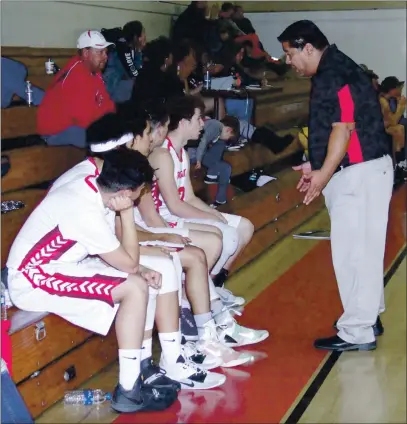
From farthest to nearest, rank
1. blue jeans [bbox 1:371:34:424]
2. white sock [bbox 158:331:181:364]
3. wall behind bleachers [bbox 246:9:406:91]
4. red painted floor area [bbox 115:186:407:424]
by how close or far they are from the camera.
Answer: wall behind bleachers [bbox 246:9:406:91] < white sock [bbox 158:331:181:364] < red painted floor area [bbox 115:186:407:424] < blue jeans [bbox 1:371:34:424]

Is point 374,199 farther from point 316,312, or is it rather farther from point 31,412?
point 31,412

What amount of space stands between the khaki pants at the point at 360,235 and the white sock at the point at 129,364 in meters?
0.88

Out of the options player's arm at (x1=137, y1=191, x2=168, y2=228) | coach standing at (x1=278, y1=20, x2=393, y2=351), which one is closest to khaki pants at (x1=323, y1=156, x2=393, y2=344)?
coach standing at (x1=278, y1=20, x2=393, y2=351)

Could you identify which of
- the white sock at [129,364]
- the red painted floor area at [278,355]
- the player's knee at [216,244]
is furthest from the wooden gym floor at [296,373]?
the player's knee at [216,244]

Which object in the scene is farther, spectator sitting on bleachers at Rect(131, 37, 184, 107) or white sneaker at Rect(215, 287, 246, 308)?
white sneaker at Rect(215, 287, 246, 308)

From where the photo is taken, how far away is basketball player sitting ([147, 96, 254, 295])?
253cm

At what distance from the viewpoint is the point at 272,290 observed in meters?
3.19

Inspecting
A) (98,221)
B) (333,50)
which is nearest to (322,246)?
(333,50)

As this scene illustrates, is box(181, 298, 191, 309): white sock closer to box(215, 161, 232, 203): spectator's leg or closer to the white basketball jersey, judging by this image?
the white basketball jersey

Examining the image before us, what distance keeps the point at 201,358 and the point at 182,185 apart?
701 mm

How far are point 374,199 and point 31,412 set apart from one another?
133 cm

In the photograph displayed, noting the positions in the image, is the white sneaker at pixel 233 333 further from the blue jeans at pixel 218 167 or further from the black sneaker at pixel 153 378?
the blue jeans at pixel 218 167

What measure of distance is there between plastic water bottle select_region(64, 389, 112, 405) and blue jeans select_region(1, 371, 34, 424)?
23cm

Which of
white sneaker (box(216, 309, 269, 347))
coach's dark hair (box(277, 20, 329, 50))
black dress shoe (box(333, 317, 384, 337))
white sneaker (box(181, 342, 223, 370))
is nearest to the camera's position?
white sneaker (box(181, 342, 223, 370))
